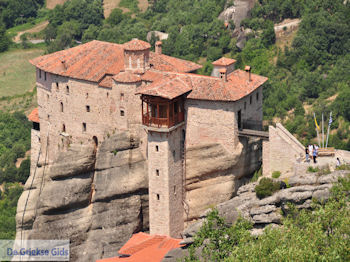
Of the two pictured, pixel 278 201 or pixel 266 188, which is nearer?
pixel 278 201

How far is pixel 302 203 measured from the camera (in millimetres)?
58594

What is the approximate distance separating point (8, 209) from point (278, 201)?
44404 mm

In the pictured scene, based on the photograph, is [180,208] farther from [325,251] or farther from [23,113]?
[23,113]

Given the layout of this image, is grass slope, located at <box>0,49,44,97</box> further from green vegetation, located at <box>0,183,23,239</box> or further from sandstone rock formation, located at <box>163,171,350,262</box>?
sandstone rock formation, located at <box>163,171,350,262</box>

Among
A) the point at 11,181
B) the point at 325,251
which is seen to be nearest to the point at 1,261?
the point at 11,181

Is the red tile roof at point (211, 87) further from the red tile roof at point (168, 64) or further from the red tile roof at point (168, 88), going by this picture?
the red tile roof at point (168, 64)

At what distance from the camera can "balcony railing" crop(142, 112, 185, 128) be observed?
66375 millimetres

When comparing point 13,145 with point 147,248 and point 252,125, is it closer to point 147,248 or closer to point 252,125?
point 147,248

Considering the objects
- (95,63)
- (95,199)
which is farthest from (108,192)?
(95,63)

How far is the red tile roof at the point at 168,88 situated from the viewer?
215 feet

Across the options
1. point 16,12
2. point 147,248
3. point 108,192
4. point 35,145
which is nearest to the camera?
point 147,248

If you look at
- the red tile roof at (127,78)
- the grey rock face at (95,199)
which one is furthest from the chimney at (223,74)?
the grey rock face at (95,199)

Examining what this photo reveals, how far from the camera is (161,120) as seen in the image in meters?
66.4

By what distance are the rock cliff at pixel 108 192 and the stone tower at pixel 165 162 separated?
3.95 ft
